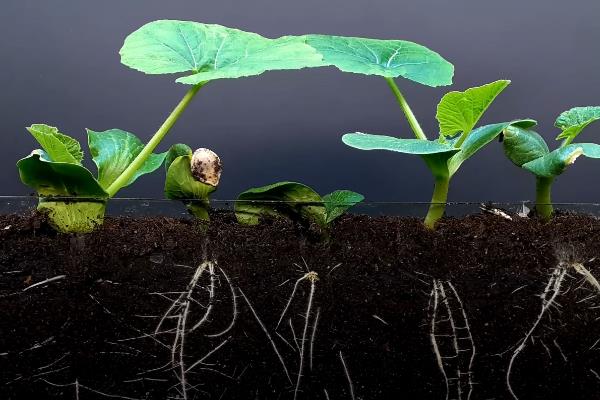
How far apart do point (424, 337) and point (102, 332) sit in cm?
36

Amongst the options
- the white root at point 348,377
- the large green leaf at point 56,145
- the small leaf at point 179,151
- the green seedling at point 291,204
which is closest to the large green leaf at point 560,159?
the green seedling at point 291,204

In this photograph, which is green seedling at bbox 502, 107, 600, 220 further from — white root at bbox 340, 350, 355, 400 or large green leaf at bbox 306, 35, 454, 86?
white root at bbox 340, 350, 355, 400

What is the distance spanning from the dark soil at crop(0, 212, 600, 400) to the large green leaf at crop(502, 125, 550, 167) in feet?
0.44

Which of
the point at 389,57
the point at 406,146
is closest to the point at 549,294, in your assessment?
the point at 406,146

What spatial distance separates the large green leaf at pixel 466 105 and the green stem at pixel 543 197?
0.39 feet

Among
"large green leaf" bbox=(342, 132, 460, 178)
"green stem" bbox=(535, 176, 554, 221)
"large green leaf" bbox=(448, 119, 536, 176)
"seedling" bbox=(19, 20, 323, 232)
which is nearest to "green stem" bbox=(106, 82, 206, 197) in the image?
"seedling" bbox=(19, 20, 323, 232)

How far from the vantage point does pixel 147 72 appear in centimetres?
78

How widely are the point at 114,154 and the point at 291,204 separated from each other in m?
0.28

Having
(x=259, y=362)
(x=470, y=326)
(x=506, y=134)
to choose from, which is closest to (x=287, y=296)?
(x=259, y=362)

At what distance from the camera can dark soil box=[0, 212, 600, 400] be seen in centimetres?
71

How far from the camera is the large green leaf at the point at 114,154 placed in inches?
33.6

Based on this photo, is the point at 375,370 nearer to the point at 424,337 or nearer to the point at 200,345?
the point at 424,337

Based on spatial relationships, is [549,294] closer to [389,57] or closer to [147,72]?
[389,57]

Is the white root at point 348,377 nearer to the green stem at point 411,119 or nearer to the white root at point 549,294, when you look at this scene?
the white root at point 549,294
